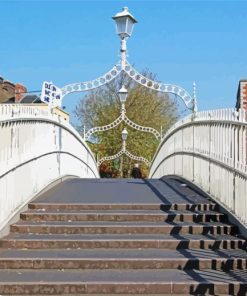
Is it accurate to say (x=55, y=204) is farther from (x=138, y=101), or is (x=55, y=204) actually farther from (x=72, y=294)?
(x=138, y=101)

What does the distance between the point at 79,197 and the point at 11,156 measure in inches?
84.8

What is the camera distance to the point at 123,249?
7.70 meters

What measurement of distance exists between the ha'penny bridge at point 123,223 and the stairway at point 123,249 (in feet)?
0.04

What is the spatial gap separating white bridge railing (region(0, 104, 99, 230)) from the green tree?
27.6 meters

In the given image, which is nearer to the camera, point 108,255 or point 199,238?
point 108,255

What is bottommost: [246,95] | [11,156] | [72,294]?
[72,294]

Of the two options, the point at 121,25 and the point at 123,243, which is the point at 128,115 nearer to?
the point at 121,25

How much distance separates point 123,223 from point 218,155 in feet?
7.14

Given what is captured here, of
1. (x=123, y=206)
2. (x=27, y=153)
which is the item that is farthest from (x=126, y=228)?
(x=27, y=153)

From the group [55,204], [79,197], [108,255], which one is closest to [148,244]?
[108,255]

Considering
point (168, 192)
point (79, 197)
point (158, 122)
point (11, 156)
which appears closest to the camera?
point (11, 156)

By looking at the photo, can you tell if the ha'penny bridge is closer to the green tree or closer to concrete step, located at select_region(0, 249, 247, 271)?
concrete step, located at select_region(0, 249, 247, 271)

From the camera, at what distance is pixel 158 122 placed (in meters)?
43.9

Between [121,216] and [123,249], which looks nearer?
[123,249]
